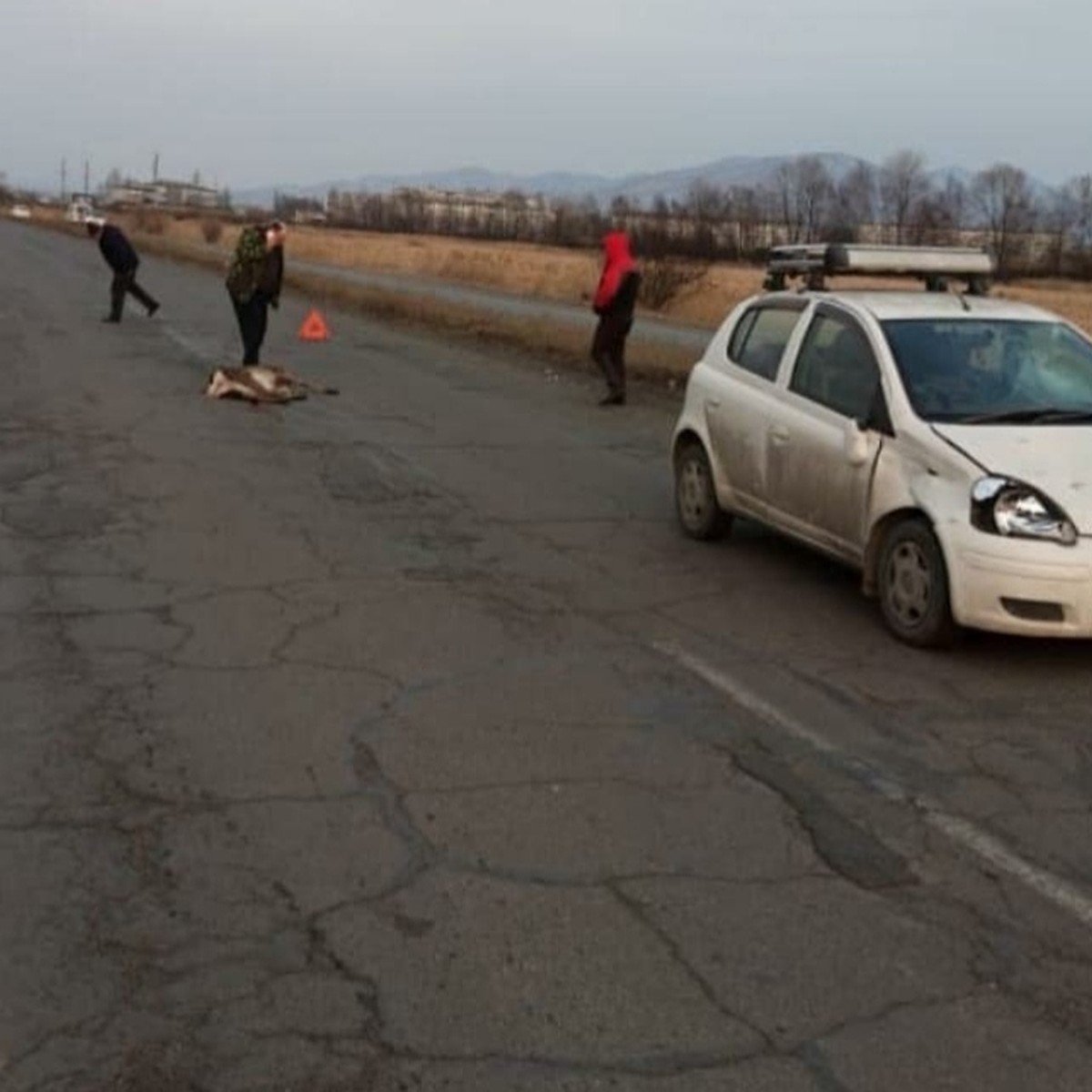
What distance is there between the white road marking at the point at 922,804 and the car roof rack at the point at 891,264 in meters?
3.17

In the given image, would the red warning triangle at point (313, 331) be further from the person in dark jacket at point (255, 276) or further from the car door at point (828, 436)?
the car door at point (828, 436)

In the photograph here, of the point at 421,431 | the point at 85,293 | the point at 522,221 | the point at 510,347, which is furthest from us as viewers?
the point at 522,221

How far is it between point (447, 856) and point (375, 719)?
4.09 feet

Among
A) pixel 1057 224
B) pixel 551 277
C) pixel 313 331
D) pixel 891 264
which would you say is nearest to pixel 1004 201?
pixel 1057 224

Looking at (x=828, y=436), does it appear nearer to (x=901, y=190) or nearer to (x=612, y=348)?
(x=612, y=348)

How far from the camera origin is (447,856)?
13.4ft

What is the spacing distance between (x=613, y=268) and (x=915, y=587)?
31.8ft

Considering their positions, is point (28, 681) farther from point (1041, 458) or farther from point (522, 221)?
point (522, 221)

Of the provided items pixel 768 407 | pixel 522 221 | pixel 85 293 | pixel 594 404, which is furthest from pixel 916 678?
pixel 522 221

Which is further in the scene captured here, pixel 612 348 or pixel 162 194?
pixel 162 194

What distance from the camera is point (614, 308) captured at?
15531 mm

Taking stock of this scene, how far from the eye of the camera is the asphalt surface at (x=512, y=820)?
315 centimetres

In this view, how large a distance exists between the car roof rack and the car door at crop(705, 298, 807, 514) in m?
0.36

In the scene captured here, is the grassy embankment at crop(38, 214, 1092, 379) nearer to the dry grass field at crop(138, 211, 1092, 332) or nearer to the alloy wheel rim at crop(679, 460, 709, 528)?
the dry grass field at crop(138, 211, 1092, 332)
